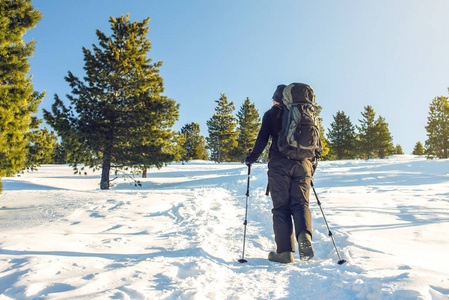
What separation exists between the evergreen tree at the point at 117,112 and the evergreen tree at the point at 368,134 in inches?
1749

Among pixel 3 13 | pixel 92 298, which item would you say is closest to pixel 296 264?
pixel 92 298

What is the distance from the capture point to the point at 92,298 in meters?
1.77

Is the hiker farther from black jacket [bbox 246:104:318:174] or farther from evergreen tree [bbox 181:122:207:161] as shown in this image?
evergreen tree [bbox 181:122:207:161]

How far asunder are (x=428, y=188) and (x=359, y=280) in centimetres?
793

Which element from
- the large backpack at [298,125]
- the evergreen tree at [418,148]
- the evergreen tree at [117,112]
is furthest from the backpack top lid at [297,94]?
the evergreen tree at [418,148]

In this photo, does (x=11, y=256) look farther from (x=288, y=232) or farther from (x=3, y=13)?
(x=3, y=13)

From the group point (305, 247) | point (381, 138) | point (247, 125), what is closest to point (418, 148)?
point (381, 138)

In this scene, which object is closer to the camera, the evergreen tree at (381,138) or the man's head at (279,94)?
A: the man's head at (279,94)

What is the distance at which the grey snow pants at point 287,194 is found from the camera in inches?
122

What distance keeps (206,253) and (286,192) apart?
1353 mm

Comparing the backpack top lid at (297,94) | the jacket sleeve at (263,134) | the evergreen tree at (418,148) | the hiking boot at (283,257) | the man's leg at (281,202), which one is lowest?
the hiking boot at (283,257)

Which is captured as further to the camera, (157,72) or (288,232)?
(157,72)

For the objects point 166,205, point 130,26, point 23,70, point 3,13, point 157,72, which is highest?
point 130,26

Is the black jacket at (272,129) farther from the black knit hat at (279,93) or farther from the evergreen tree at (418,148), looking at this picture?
the evergreen tree at (418,148)
